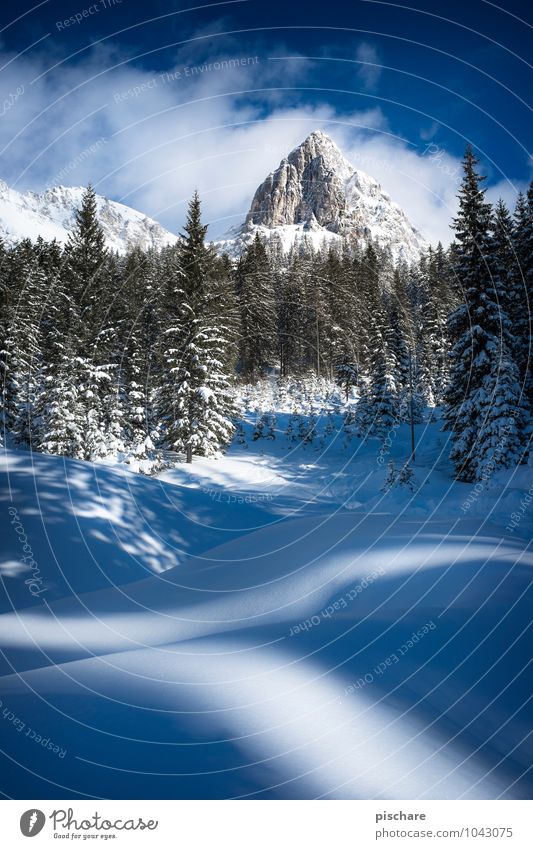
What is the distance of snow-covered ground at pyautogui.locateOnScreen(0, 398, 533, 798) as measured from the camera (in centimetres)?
203

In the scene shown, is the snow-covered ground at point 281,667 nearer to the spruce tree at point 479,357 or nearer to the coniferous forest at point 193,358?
the coniferous forest at point 193,358

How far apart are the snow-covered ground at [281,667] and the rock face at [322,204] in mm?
143946

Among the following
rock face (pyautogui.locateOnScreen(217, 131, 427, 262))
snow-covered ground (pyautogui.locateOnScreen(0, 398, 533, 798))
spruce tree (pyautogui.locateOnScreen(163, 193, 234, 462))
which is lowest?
snow-covered ground (pyautogui.locateOnScreen(0, 398, 533, 798))

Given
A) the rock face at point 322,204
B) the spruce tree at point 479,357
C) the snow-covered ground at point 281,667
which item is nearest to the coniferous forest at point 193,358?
the spruce tree at point 479,357

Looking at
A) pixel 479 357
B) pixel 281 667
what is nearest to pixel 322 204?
pixel 479 357

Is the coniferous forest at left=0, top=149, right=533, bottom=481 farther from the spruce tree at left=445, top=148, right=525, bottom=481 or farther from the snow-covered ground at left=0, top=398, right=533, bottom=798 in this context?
the snow-covered ground at left=0, top=398, right=533, bottom=798

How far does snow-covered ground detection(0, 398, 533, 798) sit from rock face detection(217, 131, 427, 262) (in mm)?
143946

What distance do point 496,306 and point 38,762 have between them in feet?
73.5

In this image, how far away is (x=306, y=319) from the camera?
50.6m

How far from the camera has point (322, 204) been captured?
5738 inches

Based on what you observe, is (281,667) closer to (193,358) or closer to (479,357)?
(193,358)

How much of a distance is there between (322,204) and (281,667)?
6567 inches

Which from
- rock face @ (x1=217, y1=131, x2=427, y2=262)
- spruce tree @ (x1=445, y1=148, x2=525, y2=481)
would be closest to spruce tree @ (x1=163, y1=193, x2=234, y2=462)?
spruce tree @ (x1=445, y1=148, x2=525, y2=481)
